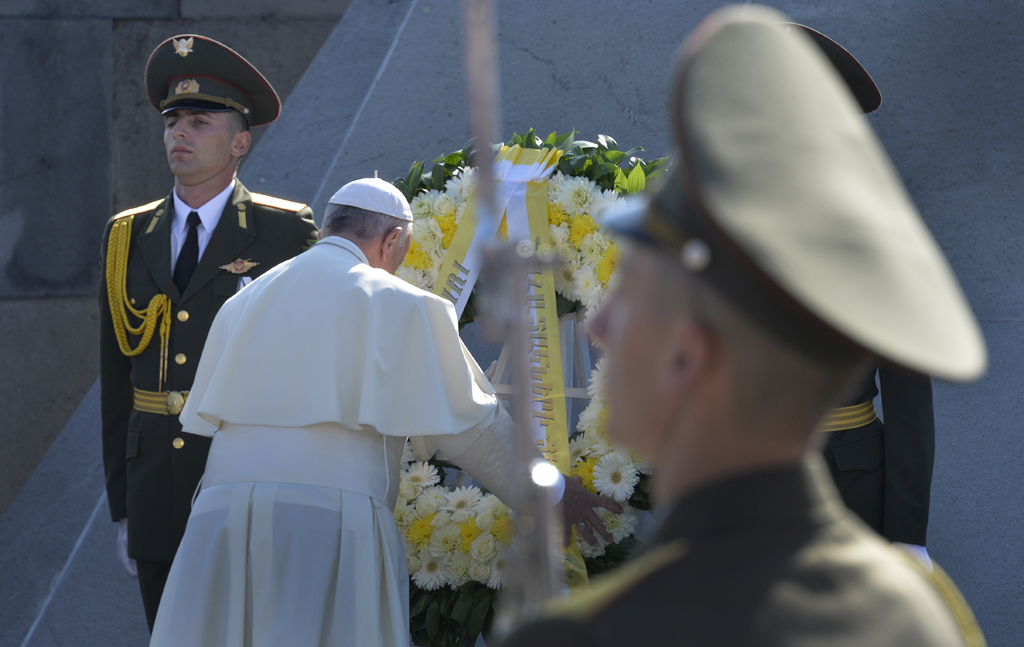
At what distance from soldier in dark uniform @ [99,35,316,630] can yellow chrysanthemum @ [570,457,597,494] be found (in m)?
1.23

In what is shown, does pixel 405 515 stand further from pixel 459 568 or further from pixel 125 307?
pixel 125 307

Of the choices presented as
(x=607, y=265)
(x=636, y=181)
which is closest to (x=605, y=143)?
(x=636, y=181)

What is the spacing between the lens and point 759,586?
30.9 inches

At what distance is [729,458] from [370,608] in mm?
1907

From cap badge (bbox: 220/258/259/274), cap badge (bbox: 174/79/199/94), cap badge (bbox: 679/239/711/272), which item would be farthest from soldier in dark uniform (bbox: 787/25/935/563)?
cap badge (bbox: 174/79/199/94)

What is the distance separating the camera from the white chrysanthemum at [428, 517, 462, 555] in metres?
3.11

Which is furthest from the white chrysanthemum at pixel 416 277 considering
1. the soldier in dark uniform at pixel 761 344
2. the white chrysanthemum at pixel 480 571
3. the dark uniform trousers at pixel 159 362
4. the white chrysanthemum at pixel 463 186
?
the soldier in dark uniform at pixel 761 344

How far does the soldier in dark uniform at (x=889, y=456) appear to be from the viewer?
289 centimetres

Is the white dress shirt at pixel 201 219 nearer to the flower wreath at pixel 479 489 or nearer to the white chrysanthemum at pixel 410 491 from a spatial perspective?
the flower wreath at pixel 479 489

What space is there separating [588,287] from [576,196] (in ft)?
1.02

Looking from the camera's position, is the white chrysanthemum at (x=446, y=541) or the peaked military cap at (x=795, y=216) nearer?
the peaked military cap at (x=795, y=216)

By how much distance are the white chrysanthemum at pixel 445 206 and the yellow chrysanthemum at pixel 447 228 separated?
1 cm

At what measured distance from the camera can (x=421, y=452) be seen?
10.8 feet

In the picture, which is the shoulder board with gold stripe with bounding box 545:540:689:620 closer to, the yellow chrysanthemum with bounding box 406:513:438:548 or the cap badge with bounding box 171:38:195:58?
the yellow chrysanthemum with bounding box 406:513:438:548
